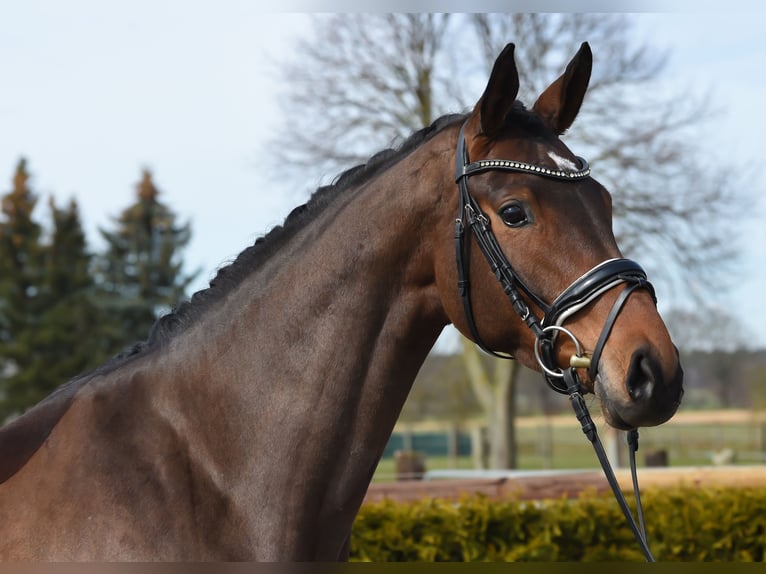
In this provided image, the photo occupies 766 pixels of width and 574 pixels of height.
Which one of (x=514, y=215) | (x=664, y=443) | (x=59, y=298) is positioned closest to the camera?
(x=514, y=215)

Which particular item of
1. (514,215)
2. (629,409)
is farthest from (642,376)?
(514,215)

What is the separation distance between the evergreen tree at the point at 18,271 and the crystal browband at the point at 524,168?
30102 mm

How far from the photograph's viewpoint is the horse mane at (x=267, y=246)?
10.4ft

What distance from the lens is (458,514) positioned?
7.05 meters

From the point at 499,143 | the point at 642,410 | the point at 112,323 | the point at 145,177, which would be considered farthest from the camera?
the point at 145,177

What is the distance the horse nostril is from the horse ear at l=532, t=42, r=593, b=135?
3.54 feet

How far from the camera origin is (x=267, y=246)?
3.24 metres

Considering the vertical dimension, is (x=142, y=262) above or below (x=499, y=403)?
above

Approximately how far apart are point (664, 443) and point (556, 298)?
37864 mm

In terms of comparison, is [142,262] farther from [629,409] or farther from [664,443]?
[629,409]

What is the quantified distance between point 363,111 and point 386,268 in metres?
16.9

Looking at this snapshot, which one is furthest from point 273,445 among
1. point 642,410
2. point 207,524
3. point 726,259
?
point 726,259

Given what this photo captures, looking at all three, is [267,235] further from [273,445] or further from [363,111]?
[363,111]

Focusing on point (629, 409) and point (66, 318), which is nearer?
point (629, 409)
